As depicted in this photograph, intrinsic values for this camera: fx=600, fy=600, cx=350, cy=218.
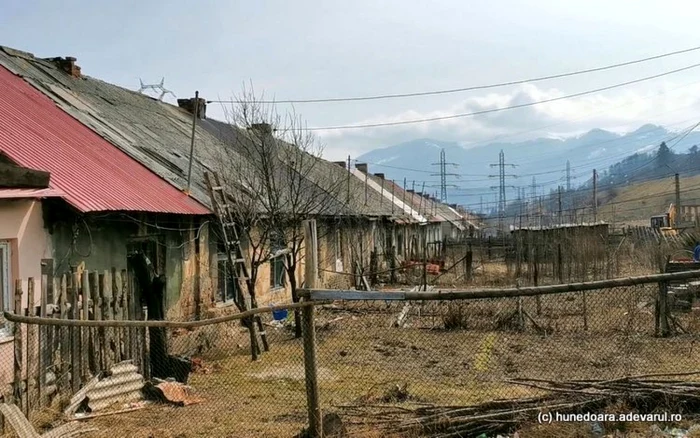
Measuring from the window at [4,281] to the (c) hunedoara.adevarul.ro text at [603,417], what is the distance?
624 centimetres

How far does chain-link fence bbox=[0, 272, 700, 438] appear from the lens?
18.5ft

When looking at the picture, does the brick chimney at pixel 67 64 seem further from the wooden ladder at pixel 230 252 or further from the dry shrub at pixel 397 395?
the dry shrub at pixel 397 395

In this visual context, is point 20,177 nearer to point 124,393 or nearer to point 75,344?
point 75,344

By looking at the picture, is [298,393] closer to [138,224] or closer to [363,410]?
[363,410]

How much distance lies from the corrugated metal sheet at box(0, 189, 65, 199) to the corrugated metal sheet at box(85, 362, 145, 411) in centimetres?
250

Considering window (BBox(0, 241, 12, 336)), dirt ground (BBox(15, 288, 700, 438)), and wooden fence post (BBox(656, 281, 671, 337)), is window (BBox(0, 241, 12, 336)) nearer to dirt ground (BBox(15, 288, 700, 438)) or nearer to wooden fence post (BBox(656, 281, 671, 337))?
dirt ground (BBox(15, 288, 700, 438))

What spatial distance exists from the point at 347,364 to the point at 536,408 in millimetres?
5017

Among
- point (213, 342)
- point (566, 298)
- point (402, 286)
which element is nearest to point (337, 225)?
point (402, 286)

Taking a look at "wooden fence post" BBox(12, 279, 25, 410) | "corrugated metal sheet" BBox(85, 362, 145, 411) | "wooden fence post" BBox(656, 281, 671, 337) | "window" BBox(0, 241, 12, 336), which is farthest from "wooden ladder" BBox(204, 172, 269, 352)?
"wooden fence post" BBox(656, 281, 671, 337)

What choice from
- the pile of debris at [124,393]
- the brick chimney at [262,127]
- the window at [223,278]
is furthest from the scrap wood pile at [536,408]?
the window at [223,278]

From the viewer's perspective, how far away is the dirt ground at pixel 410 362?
22.3 feet

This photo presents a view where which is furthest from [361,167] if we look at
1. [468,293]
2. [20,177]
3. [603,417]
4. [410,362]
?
[603,417]

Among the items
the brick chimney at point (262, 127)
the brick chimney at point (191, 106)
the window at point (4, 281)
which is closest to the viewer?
the window at point (4, 281)

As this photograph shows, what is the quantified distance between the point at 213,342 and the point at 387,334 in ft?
11.7
